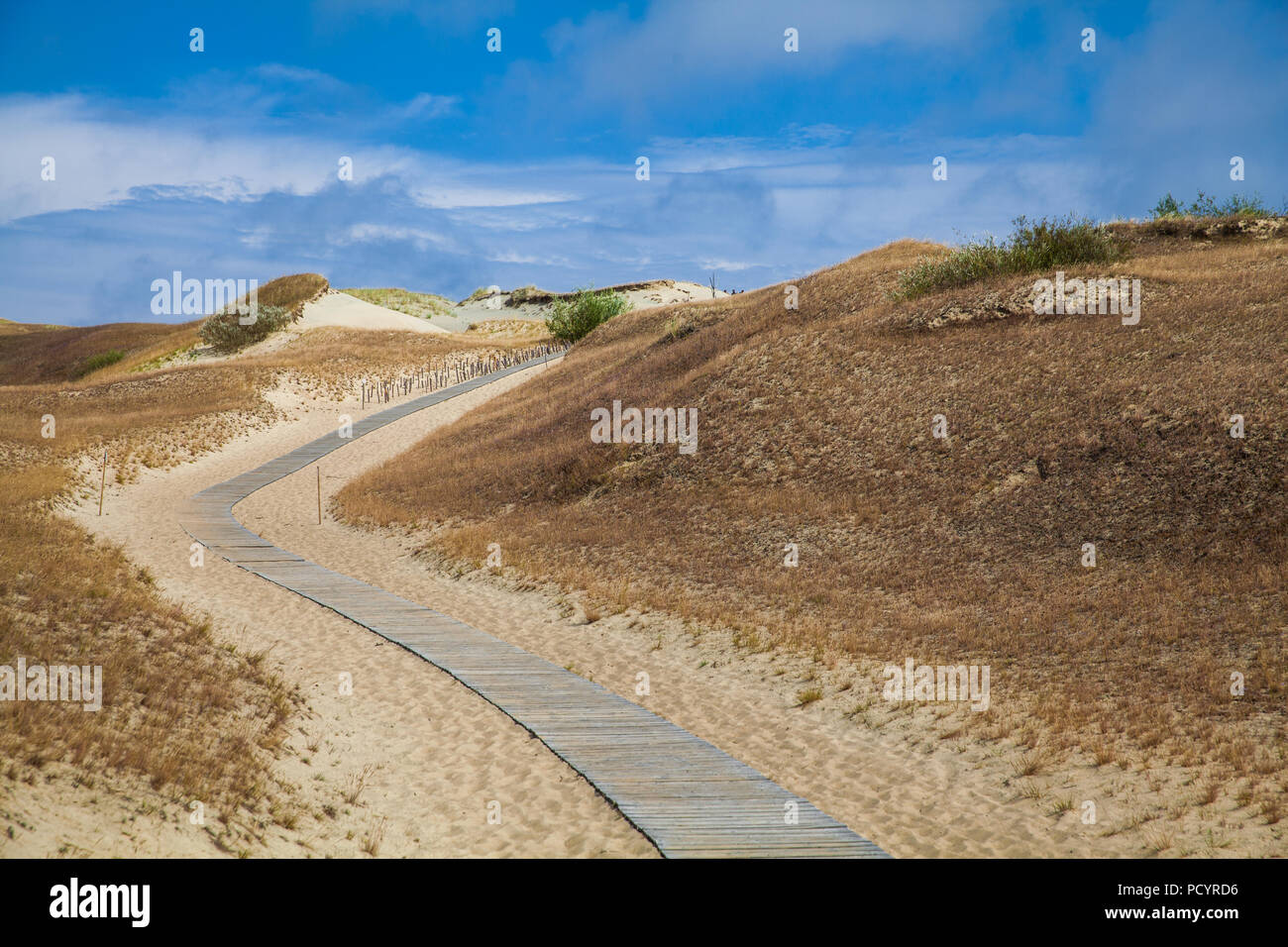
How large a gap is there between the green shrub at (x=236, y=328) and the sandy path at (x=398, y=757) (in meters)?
52.3

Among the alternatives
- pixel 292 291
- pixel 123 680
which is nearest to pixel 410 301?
pixel 292 291

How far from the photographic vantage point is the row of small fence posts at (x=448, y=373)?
52.0m

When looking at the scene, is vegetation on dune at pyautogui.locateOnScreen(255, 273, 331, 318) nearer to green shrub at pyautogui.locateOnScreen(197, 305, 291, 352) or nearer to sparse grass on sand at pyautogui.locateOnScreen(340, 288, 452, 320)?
green shrub at pyautogui.locateOnScreen(197, 305, 291, 352)

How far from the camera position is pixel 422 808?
965cm

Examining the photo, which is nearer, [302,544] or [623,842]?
[623,842]

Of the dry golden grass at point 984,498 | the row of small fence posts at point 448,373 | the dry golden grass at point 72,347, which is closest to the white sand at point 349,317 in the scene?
the dry golden grass at point 72,347

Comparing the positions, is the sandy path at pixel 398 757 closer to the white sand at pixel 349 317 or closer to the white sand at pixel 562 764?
the white sand at pixel 562 764

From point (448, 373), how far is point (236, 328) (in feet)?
72.6

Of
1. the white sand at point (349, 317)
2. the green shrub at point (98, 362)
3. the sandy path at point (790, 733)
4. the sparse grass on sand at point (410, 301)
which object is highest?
the sparse grass on sand at point (410, 301)

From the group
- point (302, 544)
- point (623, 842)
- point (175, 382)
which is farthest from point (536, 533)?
point (175, 382)

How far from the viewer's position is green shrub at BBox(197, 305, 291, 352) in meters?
66.4
